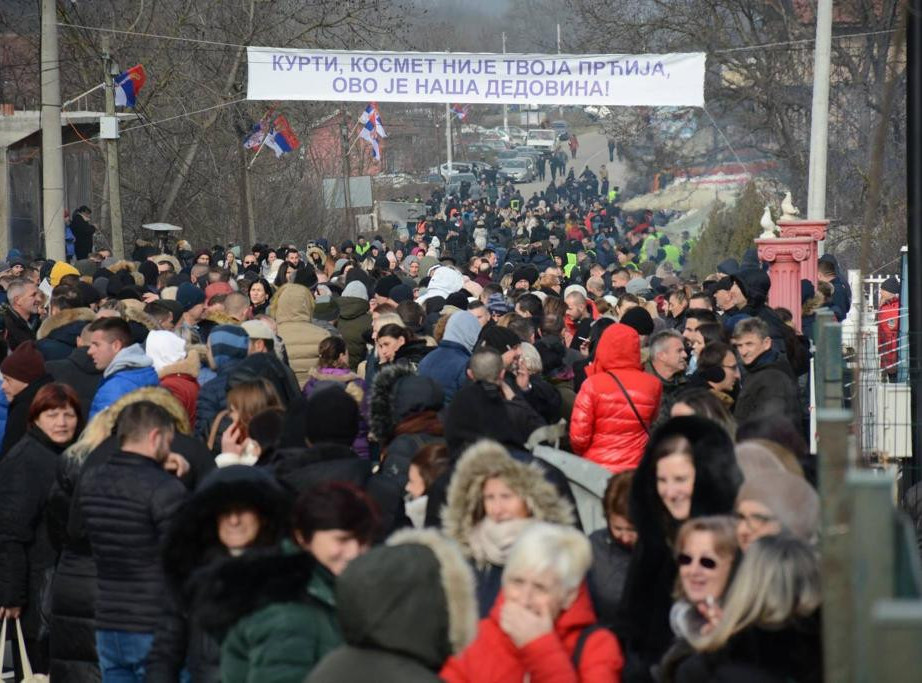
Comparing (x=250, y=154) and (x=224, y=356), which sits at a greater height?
(x=250, y=154)

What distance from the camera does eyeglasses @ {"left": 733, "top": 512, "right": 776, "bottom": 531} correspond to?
4.81 metres

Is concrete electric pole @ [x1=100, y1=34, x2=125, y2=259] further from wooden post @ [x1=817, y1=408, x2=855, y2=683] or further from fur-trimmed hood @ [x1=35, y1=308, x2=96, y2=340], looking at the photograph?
wooden post @ [x1=817, y1=408, x2=855, y2=683]

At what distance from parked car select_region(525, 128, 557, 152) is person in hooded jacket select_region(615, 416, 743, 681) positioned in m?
66.4

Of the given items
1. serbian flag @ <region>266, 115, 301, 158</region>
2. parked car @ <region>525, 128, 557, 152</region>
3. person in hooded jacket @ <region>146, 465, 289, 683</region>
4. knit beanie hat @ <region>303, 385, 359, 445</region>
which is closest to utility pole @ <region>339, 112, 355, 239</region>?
serbian flag @ <region>266, 115, 301, 158</region>

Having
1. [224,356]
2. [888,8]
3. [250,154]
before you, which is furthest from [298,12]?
[224,356]

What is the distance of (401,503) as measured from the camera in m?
6.38

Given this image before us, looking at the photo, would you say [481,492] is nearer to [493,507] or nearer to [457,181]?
[493,507]

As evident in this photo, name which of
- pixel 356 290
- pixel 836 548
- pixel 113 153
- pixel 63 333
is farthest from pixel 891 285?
pixel 836 548

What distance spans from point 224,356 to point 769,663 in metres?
5.60

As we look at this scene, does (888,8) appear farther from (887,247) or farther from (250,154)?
(250,154)

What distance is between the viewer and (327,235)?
1879 inches

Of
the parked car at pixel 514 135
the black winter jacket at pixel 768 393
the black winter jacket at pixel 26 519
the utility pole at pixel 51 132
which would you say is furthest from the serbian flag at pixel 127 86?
the parked car at pixel 514 135

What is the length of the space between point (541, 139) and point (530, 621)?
7266 centimetres

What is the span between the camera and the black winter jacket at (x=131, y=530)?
589 centimetres
